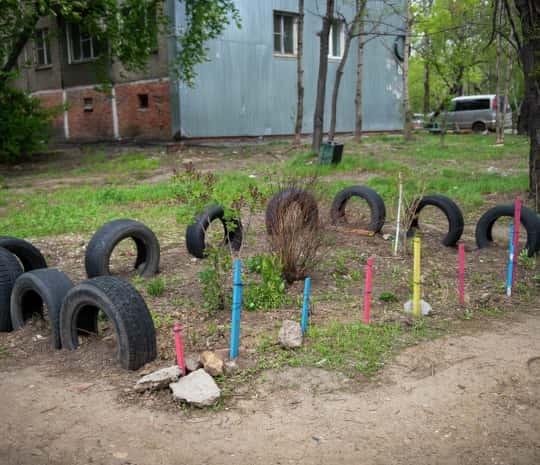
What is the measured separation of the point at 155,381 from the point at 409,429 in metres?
1.61

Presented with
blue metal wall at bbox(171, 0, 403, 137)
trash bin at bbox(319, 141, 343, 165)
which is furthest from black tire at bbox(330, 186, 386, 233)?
blue metal wall at bbox(171, 0, 403, 137)

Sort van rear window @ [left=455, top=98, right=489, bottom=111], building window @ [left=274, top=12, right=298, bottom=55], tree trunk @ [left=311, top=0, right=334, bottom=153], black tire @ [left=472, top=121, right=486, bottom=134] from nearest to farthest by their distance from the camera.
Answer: tree trunk @ [left=311, top=0, right=334, bottom=153], building window @ [left=274, top=12, right=298, bottom=55], van rear window @ [left=455, top=98, right=489, bottom=111], black tire @ [left=472, top=121, right=486, bottom=134]

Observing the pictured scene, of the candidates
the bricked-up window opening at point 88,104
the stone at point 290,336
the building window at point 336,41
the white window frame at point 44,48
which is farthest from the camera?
the building window at point 336,41

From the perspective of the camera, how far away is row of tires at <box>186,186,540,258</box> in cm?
672

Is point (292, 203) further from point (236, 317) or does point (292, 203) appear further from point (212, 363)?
point (212, 363)

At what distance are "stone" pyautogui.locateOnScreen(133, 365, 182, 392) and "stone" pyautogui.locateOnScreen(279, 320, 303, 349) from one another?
928 millimetres

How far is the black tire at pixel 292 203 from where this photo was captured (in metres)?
6.54

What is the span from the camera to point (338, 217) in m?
8.66

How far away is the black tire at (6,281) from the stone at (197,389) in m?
2.16

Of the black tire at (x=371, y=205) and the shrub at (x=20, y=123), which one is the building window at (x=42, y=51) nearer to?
the shrub at (x=20, y=123)

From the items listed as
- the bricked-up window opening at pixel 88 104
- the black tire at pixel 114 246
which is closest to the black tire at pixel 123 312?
the black tire at pixel 114 246

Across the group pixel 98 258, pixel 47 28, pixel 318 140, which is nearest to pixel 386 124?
pixel 318 140

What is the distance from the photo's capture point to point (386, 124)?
30000mm

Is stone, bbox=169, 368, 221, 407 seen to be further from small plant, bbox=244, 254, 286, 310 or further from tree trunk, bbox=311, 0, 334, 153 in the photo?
tree trunk, bbox=311, 0, 334, 153
